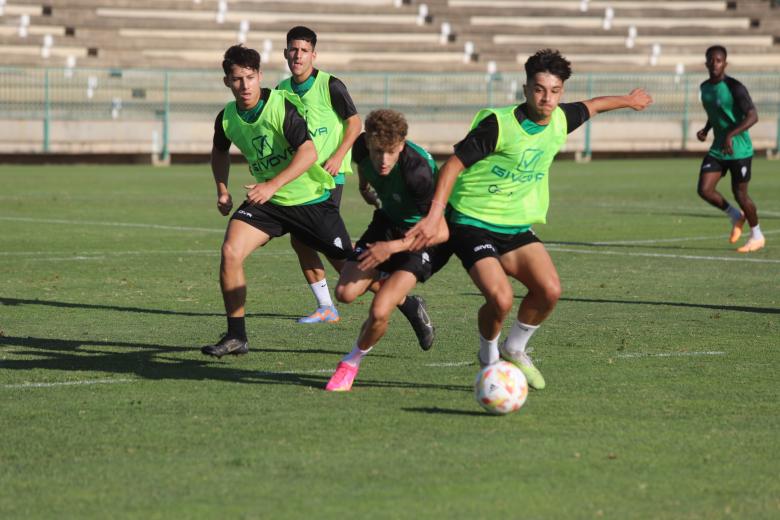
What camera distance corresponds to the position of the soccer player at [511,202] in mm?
7500

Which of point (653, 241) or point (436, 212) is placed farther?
point (653, 241)

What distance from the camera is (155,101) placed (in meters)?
34.9

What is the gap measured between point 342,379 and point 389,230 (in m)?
0.92

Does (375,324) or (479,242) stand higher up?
(479,242)

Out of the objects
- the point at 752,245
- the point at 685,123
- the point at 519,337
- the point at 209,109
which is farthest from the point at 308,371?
the point at 685,123

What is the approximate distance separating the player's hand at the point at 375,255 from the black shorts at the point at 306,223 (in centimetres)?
202

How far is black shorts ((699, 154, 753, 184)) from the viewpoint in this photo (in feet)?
53.2

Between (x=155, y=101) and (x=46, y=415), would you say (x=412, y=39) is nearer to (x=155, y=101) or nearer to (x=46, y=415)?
(x=155, y=101)

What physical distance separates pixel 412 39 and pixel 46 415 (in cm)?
3651

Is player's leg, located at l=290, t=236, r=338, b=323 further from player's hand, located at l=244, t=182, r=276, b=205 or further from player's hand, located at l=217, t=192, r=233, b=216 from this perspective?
player's hand, located at l=244, t=182, r=276, b=205

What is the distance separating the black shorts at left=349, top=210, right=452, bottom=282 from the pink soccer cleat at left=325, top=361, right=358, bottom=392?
58cm

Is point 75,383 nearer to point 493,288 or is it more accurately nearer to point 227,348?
point 227,348

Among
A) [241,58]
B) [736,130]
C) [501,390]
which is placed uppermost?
[241,58]

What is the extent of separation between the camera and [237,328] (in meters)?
8.58
